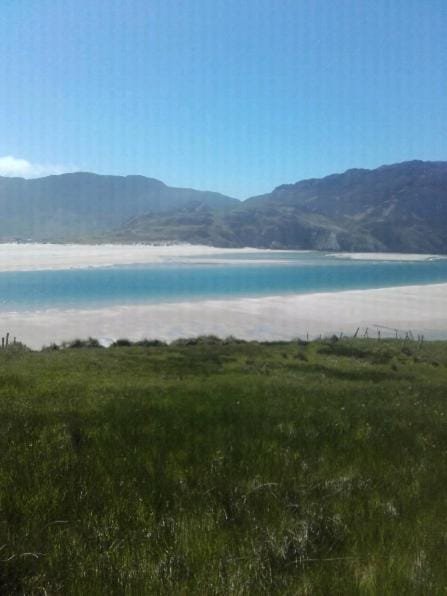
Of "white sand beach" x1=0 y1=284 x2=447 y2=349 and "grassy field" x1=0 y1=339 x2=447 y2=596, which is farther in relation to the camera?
"white sand beach" x1=0 y1=284 x2=447 y2=349

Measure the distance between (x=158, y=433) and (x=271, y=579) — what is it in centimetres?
381

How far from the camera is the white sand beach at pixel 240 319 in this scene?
43812 millimetres

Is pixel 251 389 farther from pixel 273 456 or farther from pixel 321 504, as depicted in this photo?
pixel 321 504

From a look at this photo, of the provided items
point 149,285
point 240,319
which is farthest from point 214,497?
point 149,285

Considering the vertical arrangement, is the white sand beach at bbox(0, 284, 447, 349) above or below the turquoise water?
below

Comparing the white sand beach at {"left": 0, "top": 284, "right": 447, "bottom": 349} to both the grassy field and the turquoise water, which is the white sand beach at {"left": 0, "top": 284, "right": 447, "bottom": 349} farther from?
the grassy field

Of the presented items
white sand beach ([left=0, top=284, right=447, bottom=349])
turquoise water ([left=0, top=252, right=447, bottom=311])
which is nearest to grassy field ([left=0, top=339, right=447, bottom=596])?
white sand beach ([left=0, top=284, right=447, bottom=349])

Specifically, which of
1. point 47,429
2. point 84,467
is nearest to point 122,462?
point 84,467

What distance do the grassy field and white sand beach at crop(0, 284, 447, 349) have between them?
101 ft

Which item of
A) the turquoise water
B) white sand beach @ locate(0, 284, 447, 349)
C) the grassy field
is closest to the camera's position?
the grassy field

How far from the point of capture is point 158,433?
779 cm

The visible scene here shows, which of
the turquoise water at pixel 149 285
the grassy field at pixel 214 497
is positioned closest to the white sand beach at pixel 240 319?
the turquoise water at pixel 149 285

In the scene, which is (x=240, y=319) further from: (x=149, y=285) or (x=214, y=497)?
(x=214, y=497)

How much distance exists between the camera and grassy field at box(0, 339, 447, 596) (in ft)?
14.1
